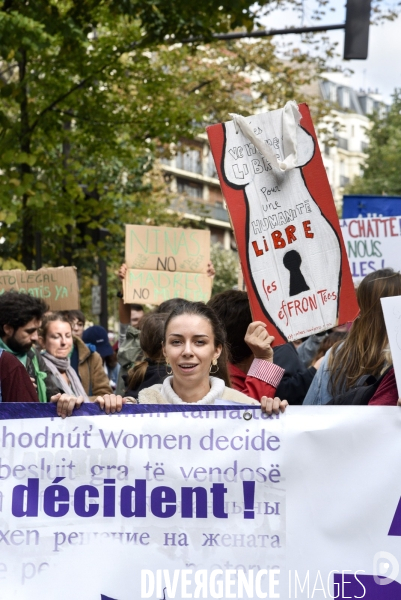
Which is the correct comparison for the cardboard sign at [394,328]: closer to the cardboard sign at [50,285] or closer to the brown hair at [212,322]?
the brown hair at [212,322]

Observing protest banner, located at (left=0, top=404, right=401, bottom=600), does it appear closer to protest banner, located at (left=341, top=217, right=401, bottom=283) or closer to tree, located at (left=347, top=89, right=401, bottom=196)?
protest banner, located at (left=341, top=217, right=401, bottom=283)

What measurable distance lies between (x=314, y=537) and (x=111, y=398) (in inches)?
33.6

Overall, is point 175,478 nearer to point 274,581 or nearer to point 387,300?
point 274,581

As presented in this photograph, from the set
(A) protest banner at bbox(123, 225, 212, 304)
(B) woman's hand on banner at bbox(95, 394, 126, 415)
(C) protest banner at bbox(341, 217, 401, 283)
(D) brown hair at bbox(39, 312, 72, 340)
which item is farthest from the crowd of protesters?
(C) protest banner at bbox(341, 217, 401, 283)

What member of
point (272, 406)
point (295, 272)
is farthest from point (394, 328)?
point (295, 272)

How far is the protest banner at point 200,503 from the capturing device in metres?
3.75

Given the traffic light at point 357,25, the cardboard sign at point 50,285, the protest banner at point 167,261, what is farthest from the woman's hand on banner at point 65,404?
the traffic light at point 357,25

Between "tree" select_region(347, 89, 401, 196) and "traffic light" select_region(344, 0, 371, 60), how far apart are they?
85.1 ft

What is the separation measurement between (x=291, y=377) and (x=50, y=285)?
11.4ft

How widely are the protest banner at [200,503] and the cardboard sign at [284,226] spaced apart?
40.0 inches

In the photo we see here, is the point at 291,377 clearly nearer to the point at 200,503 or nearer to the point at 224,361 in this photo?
the point at 224,361

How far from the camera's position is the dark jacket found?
219 inches

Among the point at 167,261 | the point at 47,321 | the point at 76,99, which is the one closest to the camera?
the point at 47,321

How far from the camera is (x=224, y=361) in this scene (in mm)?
4652
